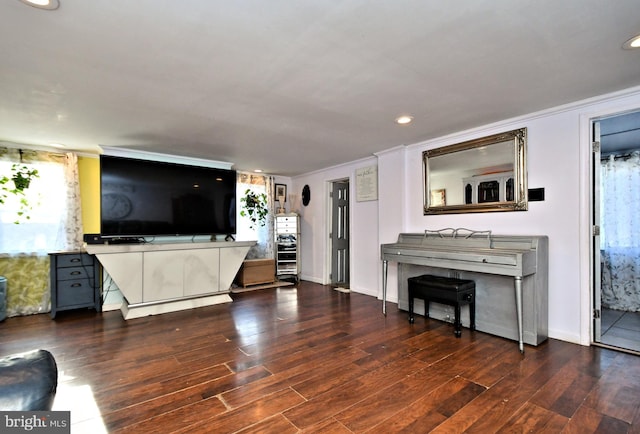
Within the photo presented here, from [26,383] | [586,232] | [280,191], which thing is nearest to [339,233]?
[280,191]

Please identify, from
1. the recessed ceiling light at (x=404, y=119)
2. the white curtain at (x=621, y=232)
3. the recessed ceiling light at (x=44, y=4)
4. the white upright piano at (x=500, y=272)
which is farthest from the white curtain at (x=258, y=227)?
the white curtain at (x=621, y=232)

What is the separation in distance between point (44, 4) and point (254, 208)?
462 centimetres

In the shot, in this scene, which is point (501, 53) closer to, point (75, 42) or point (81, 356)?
point (75, 42)

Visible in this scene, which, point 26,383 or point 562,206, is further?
point 562,206

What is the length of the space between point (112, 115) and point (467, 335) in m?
4.11

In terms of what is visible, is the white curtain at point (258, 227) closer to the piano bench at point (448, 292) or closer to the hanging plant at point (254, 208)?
the hanging plant at point (254, 208)

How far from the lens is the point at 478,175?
3471 mm

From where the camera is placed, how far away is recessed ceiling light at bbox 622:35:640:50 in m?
1.80

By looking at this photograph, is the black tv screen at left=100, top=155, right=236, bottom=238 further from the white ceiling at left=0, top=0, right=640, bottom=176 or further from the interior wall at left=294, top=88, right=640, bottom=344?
the interior wall at left=294, top=88, right=640, bottom=344

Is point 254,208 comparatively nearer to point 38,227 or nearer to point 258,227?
point 258,227

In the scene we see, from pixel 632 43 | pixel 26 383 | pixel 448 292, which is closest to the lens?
pixel 26 383

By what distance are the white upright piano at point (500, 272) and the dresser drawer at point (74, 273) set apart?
13.2 feet

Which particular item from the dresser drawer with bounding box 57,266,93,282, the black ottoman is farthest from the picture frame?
the black ottoman

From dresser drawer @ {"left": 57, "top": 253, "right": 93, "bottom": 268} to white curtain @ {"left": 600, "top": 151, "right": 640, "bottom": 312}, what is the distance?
6797mm
